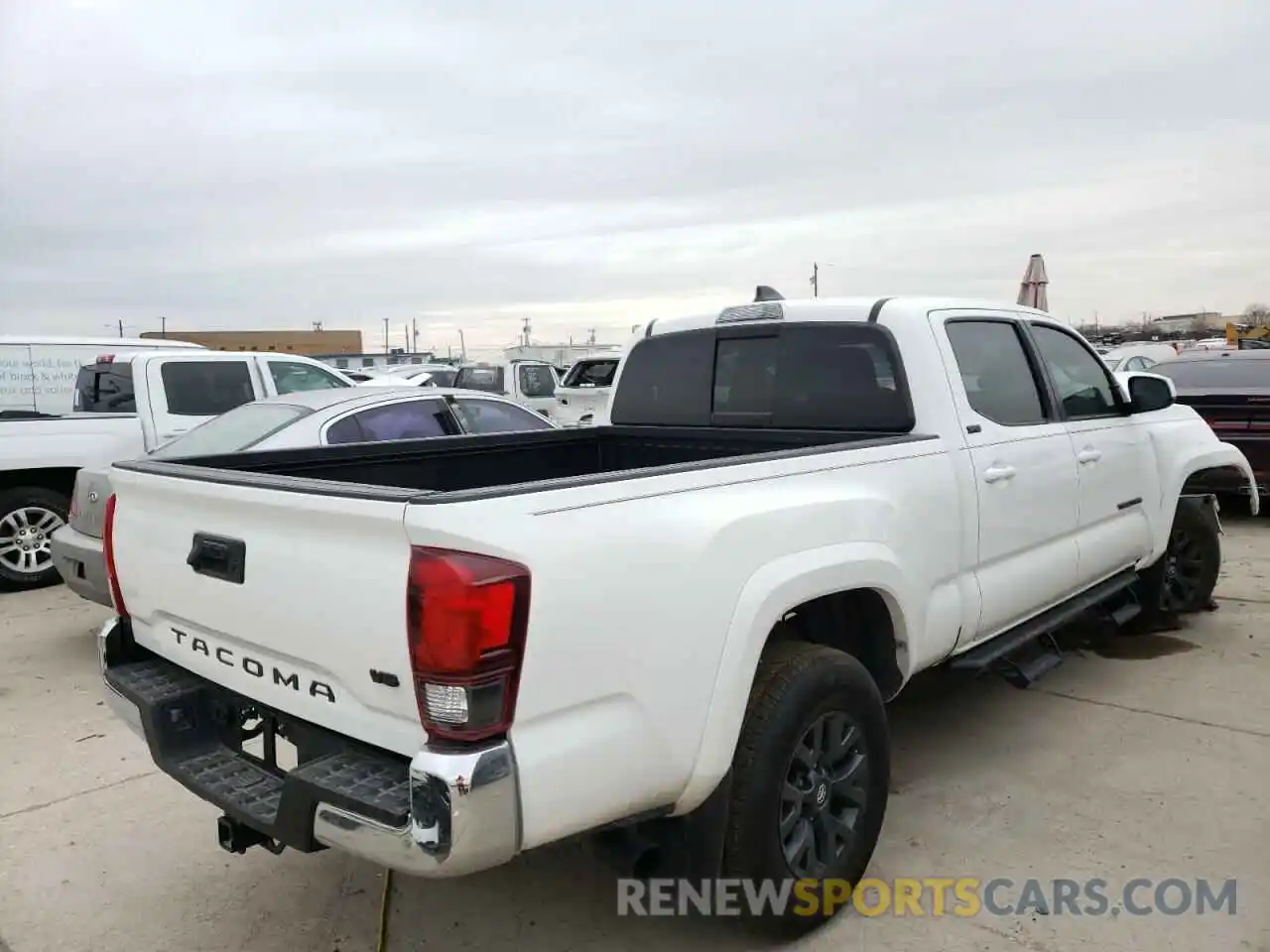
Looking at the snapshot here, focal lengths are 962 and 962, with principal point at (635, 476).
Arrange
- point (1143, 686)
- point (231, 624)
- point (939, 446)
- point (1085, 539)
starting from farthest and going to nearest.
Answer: point (1143, 686)
point (1085, 539)
point (939, 446)
point (231, 624)

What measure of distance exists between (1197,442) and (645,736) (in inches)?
182

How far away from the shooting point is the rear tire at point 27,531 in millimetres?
7535

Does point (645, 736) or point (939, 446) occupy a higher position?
point (939, 446)

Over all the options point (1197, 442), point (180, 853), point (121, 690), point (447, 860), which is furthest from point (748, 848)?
point (1197, 442)

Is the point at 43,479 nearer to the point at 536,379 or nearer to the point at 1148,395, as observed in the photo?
the point at 1148,395

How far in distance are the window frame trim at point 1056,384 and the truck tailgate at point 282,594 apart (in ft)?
11.1

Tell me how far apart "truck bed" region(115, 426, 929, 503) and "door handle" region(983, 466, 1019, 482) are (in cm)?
43

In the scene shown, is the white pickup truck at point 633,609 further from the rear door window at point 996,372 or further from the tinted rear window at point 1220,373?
the tinted rear window at point 1220,373

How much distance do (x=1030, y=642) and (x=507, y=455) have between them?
8.17 ft

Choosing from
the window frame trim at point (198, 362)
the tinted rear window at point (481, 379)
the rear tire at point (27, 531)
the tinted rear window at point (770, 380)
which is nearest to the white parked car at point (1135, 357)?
the tinted rear window at point (481, 379)

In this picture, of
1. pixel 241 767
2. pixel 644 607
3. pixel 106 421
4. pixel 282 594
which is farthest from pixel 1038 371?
pixel 106 421

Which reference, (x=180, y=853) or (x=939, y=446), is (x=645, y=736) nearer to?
(x=939, y=446)

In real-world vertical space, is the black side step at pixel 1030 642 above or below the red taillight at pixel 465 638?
below

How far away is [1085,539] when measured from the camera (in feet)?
14.6
